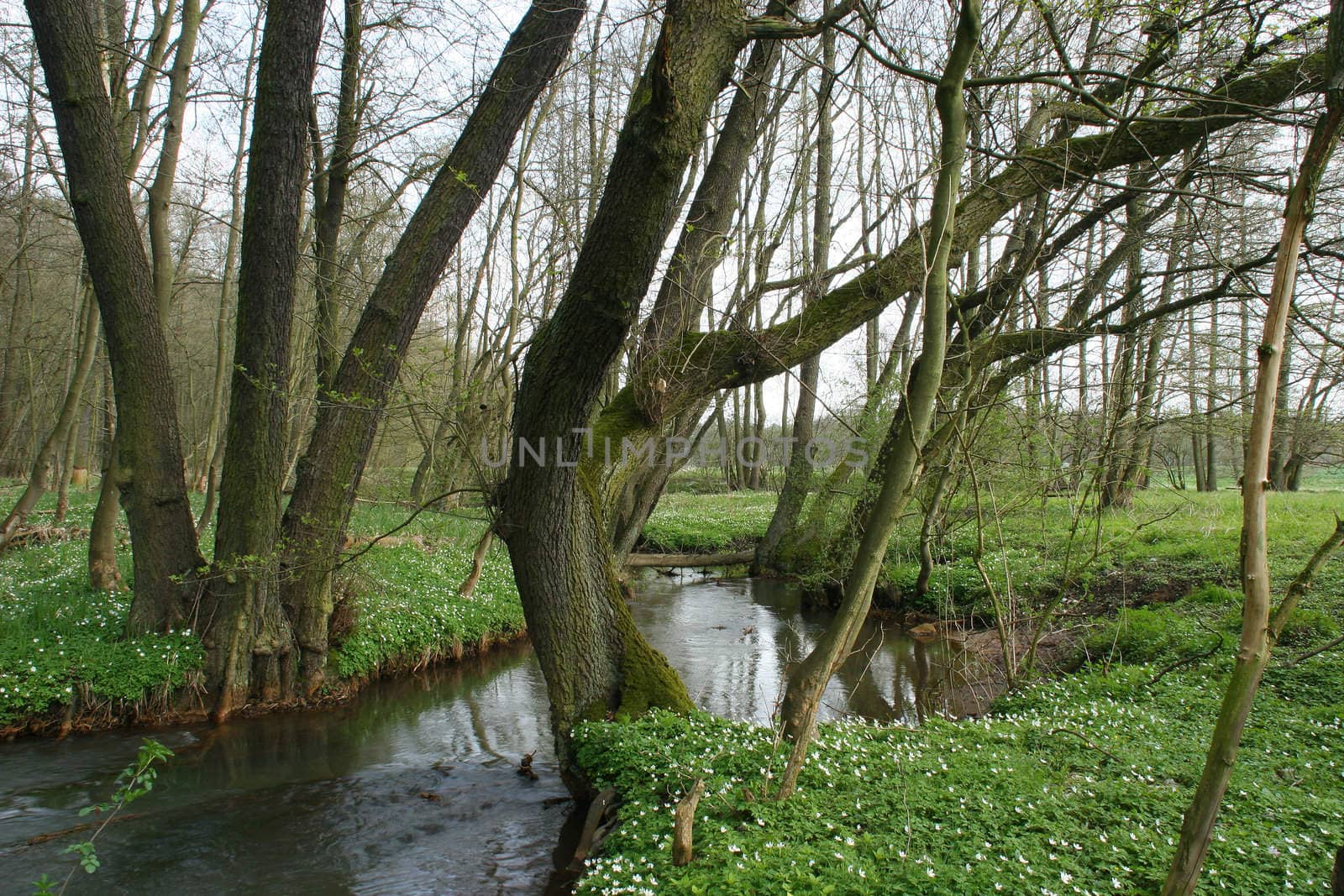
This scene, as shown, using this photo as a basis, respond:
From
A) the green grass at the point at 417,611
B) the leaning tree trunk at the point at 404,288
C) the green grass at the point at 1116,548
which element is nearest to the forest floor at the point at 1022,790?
the green grass at the point at 1116,548

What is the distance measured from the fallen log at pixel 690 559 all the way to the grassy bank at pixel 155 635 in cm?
296

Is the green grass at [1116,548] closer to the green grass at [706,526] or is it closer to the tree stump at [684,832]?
the tree stump at [684,832]

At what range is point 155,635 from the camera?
22.7 ft

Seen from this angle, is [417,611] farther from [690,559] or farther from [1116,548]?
[1116,548]

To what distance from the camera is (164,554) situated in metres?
6.97

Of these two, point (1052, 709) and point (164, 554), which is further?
point (164, 554)

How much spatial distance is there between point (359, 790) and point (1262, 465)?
623 centimetres

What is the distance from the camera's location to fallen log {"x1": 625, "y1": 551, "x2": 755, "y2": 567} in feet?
47.4

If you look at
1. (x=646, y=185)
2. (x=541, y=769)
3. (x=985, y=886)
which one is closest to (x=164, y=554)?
(x=541, y=769)

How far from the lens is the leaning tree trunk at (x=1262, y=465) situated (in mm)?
1764

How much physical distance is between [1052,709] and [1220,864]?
8.69ft

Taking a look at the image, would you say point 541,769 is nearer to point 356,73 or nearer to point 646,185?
point 646,185

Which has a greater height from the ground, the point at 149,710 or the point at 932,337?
the point at 932,337

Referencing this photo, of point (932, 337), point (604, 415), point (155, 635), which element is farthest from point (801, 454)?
point (932, 337)
